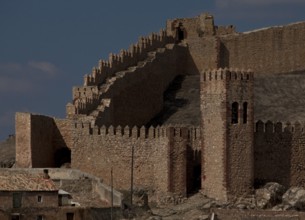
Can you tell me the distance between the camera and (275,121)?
69562 millimetres

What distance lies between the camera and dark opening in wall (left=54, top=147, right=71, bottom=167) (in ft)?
232

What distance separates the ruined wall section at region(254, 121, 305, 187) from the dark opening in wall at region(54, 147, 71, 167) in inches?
399

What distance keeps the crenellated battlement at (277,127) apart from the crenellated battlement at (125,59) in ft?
37.1

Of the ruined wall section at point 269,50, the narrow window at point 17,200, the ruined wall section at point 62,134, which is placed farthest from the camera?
the ruined wall section at point 269,50

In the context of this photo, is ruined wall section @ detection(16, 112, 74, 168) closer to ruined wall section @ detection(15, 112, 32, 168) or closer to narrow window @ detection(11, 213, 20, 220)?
ruined wall section @ detection(15, 112, 32, 168)

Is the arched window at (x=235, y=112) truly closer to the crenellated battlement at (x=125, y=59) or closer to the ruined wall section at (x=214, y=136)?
the ruined wall section at (x=214, y=136)

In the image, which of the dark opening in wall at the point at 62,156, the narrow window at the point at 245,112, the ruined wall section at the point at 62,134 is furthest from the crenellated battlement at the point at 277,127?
the dark opening in wall at the point at 62,156

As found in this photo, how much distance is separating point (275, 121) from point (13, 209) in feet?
48.2

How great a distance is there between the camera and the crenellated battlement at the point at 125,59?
7381 cm

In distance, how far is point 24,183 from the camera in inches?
2427

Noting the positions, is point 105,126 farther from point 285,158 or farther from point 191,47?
point 191,47

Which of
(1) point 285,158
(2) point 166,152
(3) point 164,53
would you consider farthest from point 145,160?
(3) point 164,53

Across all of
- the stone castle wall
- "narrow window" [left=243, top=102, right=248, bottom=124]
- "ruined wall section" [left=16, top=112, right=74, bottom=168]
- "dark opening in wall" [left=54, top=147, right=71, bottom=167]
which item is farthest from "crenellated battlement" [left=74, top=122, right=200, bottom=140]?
"dark opening in wall" [left=54, top=147, right=71, bottom=167]

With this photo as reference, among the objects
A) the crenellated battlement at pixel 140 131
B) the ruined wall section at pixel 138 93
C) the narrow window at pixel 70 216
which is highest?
the ruined wall section at pixel 138 93
